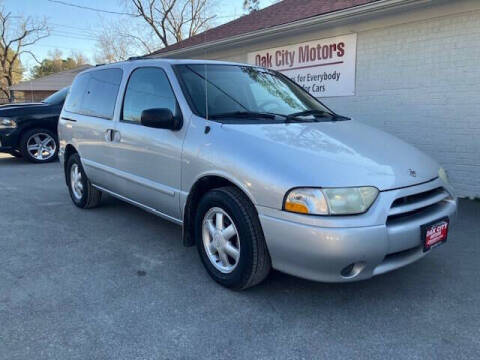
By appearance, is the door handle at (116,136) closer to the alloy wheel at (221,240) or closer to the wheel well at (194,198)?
the wheel well at (194,198)

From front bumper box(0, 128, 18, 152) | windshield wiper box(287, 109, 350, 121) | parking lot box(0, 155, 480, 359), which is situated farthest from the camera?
front bumper box(0, 128, 18, 152)

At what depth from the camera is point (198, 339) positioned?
7.83 feet

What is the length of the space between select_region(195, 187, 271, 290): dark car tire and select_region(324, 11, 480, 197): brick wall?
14.7 ft

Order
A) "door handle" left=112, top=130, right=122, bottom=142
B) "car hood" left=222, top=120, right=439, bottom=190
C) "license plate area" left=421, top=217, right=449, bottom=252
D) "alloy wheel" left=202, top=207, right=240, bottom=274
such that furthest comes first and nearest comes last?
"door handle" left=112, top=130, right=122, bottom=142 → "alloy wheel" left=202, top=207, right=240, bottom=274 → "license plate area" left=421, top=217, right=449, bottom=252 → "car hood" left=222, top=120, right=439, bottom=190

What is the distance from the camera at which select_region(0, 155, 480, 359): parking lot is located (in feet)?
7.57

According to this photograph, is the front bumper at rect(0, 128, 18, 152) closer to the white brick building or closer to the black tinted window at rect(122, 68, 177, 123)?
the black tinted window at rect(122, 68, 177, 123)

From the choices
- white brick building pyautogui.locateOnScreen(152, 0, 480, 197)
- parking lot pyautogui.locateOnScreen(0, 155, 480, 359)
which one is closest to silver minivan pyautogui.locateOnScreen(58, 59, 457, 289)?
parking lot pyautogui.locateOnScreen(0, 155, 480, 359)

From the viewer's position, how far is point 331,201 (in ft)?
7.75

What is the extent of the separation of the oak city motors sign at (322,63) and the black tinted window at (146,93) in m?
4.46

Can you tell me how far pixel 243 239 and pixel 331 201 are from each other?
681 millimetres

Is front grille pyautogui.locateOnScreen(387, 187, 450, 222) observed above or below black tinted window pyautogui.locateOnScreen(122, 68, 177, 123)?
below

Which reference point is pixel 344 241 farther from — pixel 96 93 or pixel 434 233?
pixel 96 93

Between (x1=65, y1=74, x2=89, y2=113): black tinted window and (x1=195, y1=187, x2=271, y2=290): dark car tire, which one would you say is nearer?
(x1=195, y1=187, x2=271, y2=290): dark car tire

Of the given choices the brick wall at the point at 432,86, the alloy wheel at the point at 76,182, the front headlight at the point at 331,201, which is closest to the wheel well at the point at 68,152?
the alloy wheel at the point at 76,182
